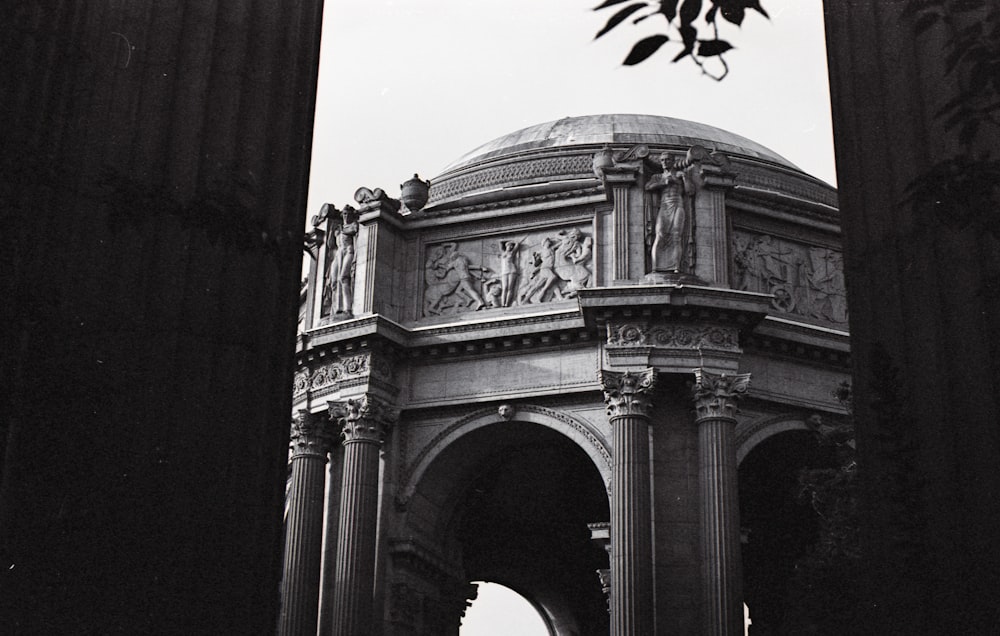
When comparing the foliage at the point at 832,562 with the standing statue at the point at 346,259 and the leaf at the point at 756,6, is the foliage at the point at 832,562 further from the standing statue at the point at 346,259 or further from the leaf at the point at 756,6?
the leaf at the point at 756,6

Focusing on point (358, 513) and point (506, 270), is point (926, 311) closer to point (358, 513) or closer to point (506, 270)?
point (358, 513)

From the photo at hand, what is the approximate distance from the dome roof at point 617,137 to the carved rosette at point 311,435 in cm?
822

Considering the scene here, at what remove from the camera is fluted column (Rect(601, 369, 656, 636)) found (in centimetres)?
2788

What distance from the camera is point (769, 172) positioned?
3628 cm

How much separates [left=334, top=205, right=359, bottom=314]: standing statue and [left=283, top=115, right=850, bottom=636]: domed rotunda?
60 mm

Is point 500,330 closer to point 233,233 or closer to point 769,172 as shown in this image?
point 769,172

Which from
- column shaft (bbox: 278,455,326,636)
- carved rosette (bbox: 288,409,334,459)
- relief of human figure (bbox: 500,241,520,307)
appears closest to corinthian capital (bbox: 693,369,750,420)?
relief of human figure (bbox: 500,241,520,307)

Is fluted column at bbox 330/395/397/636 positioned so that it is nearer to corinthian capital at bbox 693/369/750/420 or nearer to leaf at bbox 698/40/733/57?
corinthian capital at bbox 693/369/750/420

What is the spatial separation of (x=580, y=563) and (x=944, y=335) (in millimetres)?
36411

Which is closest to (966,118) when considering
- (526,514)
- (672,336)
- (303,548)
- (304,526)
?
(672,336)

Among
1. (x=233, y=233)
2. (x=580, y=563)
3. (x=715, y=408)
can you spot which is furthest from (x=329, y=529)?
(x=233, y=233)

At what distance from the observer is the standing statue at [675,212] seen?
30609 mm

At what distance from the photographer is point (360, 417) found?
3102 cm

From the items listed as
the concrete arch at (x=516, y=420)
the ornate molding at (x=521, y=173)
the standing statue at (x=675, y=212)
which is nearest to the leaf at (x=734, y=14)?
the concrete arch at (x=516, y=420)
